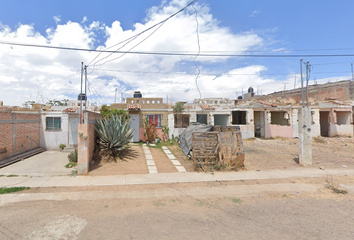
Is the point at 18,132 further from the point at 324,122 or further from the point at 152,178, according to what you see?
the point at 324,122

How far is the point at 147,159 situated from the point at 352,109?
22.4 meters

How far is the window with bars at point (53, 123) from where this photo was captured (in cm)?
1166

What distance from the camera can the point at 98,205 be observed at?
Answer: 4000 millimetres

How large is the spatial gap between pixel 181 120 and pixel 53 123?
33.4 ft

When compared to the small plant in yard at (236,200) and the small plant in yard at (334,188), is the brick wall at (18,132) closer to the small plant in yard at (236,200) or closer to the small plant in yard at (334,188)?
the small plant in yard at (236,200)

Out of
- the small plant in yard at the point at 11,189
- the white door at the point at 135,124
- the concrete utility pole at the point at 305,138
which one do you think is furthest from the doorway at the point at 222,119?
the small plant in yard at the point at 11,189

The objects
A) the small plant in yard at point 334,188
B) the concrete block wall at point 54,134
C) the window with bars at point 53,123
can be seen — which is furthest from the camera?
the window with bars at point 53,123

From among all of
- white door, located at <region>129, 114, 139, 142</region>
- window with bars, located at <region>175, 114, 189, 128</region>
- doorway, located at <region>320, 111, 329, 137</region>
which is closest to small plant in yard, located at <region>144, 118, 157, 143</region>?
white door, located at <region>129, 114, 139, 142</region>

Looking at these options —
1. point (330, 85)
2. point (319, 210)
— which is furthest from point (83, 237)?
point (330, 85)

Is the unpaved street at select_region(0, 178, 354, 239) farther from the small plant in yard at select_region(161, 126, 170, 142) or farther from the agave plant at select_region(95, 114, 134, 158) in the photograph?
the small plant in yard at select_region(161, 126, 170, 142)

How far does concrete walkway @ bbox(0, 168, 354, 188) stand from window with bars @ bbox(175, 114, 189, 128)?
28.5 feet

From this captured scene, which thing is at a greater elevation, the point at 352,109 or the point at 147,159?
the point at 352,109

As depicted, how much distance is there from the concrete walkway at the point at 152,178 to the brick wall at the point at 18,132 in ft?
12.4

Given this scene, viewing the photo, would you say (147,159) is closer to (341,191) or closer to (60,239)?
(60,239)
